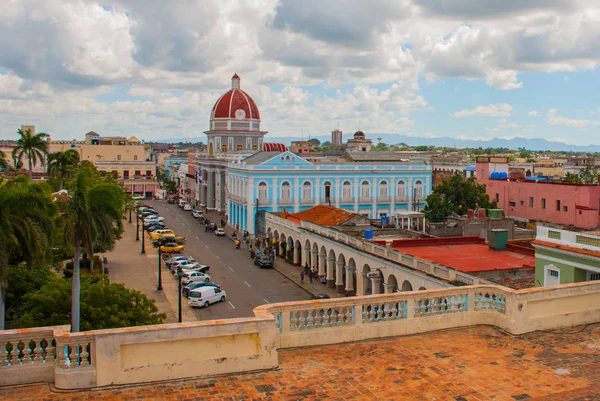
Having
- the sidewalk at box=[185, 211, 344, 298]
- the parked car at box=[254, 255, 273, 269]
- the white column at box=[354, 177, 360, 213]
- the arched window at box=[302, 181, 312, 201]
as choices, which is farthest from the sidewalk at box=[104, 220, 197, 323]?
the white column at box=[354, 177, 360, 213]

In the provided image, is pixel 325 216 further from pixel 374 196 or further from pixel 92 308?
pixel 92 308

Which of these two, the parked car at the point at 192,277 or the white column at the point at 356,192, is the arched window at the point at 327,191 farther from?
the parked car at the point at 192,277

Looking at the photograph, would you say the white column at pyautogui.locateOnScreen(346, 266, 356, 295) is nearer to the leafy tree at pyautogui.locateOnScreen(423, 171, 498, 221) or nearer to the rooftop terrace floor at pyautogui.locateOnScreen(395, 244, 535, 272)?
the rooftop terrace floor at pyautogui.locateOnScreen(395, 244, 535, 272)

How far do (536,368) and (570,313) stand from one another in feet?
8.78

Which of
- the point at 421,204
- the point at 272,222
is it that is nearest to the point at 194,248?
the point at 272,222

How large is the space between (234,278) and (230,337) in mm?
32455

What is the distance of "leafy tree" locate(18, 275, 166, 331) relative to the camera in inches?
812

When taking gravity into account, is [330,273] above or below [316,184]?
below

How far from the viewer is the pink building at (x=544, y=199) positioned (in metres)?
50.9

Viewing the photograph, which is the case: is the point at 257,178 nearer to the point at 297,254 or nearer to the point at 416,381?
the point at 297,254

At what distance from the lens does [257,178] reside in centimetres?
6166

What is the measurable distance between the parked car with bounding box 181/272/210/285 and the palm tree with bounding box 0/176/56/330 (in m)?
17.0

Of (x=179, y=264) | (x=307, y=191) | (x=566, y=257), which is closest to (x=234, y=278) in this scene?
(x=179, y=264)

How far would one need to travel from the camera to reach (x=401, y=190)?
68.8m
